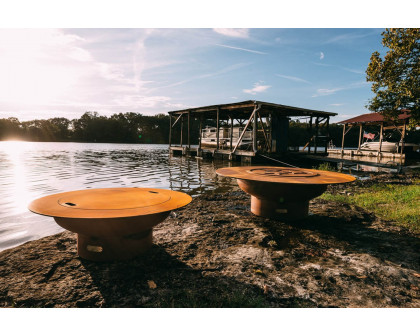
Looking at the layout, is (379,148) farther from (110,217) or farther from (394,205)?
(110,217)

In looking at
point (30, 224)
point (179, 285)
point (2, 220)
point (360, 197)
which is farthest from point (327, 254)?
point (2, 220)

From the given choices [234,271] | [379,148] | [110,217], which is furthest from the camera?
[379,148]

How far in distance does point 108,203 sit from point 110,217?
1.83ft

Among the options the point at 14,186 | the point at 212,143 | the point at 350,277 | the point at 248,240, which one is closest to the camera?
the point at 350,277

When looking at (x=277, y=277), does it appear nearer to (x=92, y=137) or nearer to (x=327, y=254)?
(x=327, y=254)

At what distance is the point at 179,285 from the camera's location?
260cm

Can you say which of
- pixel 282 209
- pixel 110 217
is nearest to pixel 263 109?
pixel 282 209

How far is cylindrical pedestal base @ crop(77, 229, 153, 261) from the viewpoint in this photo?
2973 mm

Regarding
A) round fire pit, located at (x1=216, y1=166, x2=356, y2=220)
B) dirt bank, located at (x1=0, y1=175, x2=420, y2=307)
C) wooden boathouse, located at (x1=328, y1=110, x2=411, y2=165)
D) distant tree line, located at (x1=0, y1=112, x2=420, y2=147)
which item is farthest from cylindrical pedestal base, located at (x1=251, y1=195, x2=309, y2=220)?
distant tree line, located at (x1=0, y1=112, x2=420, y2=147)

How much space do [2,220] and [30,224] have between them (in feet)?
3.04

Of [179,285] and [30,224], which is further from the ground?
[179,285]

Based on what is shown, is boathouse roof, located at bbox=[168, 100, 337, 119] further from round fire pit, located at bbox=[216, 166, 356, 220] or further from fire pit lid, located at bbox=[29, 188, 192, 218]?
fire pit lid, located at bbox=[29, 188, 192, 218]

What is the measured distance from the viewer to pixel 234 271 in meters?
2.91
